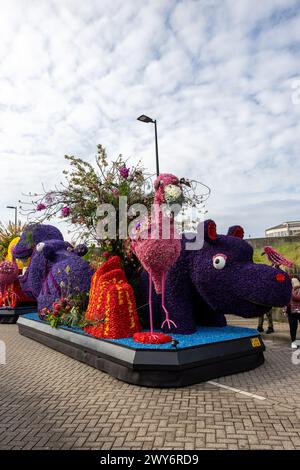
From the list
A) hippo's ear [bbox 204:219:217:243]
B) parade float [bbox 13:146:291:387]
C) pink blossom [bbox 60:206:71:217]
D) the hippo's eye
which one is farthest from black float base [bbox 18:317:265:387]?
pink blossom [bbox 60:206:71:217]

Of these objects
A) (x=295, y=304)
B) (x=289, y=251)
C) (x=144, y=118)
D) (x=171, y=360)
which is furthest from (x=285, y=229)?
(x=171, y=360)

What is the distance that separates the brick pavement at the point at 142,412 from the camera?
12.5 ft

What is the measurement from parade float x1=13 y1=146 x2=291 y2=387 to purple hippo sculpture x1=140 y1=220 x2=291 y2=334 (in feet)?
0.06

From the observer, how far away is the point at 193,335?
6652 millimetres

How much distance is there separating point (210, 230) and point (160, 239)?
1054mm

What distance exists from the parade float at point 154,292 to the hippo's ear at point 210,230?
2cm

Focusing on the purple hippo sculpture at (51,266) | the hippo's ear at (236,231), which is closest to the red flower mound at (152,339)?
the hippo's ear at (236,231)

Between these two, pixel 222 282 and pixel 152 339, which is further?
pixel 222 282

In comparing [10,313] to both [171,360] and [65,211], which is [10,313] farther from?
[171,360]

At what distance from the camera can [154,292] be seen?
24.3ft

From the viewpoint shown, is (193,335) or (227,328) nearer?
(193,335)
